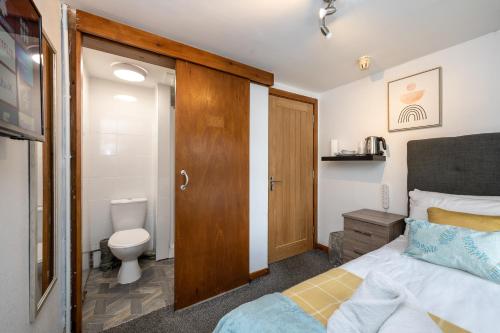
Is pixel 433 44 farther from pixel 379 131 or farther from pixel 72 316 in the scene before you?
pixel 72 316

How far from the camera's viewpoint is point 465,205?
1.49 metres

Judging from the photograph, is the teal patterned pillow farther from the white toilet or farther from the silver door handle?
the white toilet

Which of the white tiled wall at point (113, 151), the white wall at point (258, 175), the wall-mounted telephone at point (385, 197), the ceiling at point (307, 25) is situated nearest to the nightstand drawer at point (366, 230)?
the wall-mounted telephone at point (385, 197)

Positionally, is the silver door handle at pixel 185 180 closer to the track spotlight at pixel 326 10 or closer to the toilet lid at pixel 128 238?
the toilet lid at pixel 128 238

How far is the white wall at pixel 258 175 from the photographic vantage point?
2.36 metres

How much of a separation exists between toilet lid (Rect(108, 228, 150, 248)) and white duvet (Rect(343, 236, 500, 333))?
2095 mm

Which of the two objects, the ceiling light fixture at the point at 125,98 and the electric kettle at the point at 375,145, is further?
the ceiling light fixture at the point at 125,98

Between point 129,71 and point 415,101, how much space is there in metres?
3.08

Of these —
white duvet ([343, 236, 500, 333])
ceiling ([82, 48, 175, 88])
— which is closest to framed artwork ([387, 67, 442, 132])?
white duvet ([343, 236, 500, 333])

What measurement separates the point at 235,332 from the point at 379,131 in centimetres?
254

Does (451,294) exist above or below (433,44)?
below

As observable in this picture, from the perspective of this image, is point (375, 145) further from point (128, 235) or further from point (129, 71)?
point (128, 235)

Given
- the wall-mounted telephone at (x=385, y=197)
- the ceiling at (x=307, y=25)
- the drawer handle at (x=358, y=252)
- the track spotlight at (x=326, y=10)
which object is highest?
the ceiling at (x=307, y=25)

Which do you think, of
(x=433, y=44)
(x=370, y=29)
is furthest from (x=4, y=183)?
(x=433, y=44)
